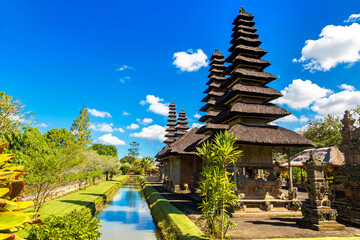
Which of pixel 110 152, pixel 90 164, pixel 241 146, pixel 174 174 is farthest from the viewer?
pixel 110 152

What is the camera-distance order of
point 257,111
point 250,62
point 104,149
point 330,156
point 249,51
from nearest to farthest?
point 257,111
point 250,62
point 249,51
point 330,156
point 104,149

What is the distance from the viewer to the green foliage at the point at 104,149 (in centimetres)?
9626

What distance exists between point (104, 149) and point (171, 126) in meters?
68.7

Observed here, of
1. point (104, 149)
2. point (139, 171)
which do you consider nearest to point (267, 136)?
point (139, 171)

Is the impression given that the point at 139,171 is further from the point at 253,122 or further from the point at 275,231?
the point at 275,231

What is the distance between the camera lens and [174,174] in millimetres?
26922

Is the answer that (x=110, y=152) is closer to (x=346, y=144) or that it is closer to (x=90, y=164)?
(x=90, y=164)

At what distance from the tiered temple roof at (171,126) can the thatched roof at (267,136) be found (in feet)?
90.2

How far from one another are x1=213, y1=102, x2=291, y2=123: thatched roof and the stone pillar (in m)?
4.77

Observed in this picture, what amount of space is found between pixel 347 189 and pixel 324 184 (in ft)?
8.86

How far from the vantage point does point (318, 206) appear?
32.3ft

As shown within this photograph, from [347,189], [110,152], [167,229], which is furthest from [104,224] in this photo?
[110,152]

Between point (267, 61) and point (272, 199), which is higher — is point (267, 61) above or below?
above

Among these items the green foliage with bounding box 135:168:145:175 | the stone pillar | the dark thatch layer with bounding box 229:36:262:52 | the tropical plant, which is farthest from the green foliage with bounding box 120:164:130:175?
the tropical plant
